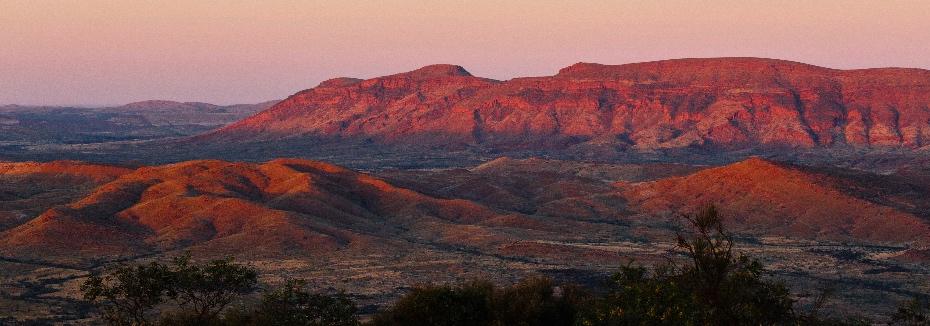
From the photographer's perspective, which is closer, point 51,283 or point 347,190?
point 51,283

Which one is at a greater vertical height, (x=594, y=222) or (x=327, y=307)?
(x=327, y=307)

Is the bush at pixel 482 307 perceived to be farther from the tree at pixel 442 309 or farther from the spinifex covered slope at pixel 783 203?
the spinifex covered slope at pixel 783 203

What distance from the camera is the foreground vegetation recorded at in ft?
71.1

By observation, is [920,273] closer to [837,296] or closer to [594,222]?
[837,296]

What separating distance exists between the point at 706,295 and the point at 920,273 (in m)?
55.1

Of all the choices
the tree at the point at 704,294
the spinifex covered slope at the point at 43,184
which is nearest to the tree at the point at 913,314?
the tree at the point at 704,294

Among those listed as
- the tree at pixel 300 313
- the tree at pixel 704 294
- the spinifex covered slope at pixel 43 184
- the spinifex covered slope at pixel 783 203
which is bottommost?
the spinifex covered slope at pixel 783 203

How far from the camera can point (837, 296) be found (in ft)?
194

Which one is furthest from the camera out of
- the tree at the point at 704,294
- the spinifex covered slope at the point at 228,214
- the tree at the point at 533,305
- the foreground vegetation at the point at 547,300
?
the spinifex covered slope at the point at 228,214

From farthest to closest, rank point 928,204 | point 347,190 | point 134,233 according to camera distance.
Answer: point 347,190
point 928,204
point 134,233

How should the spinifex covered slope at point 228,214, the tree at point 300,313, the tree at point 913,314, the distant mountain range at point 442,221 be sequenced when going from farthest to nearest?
the spinifex covered slope at point 228,214, the distant mountain range at point 442,221, the tree at point 300,313, the tree at point 913,314

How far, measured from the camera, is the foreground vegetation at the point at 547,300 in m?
21.7

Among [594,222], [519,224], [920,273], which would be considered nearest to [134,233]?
[519,224]

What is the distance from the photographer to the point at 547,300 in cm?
3856
